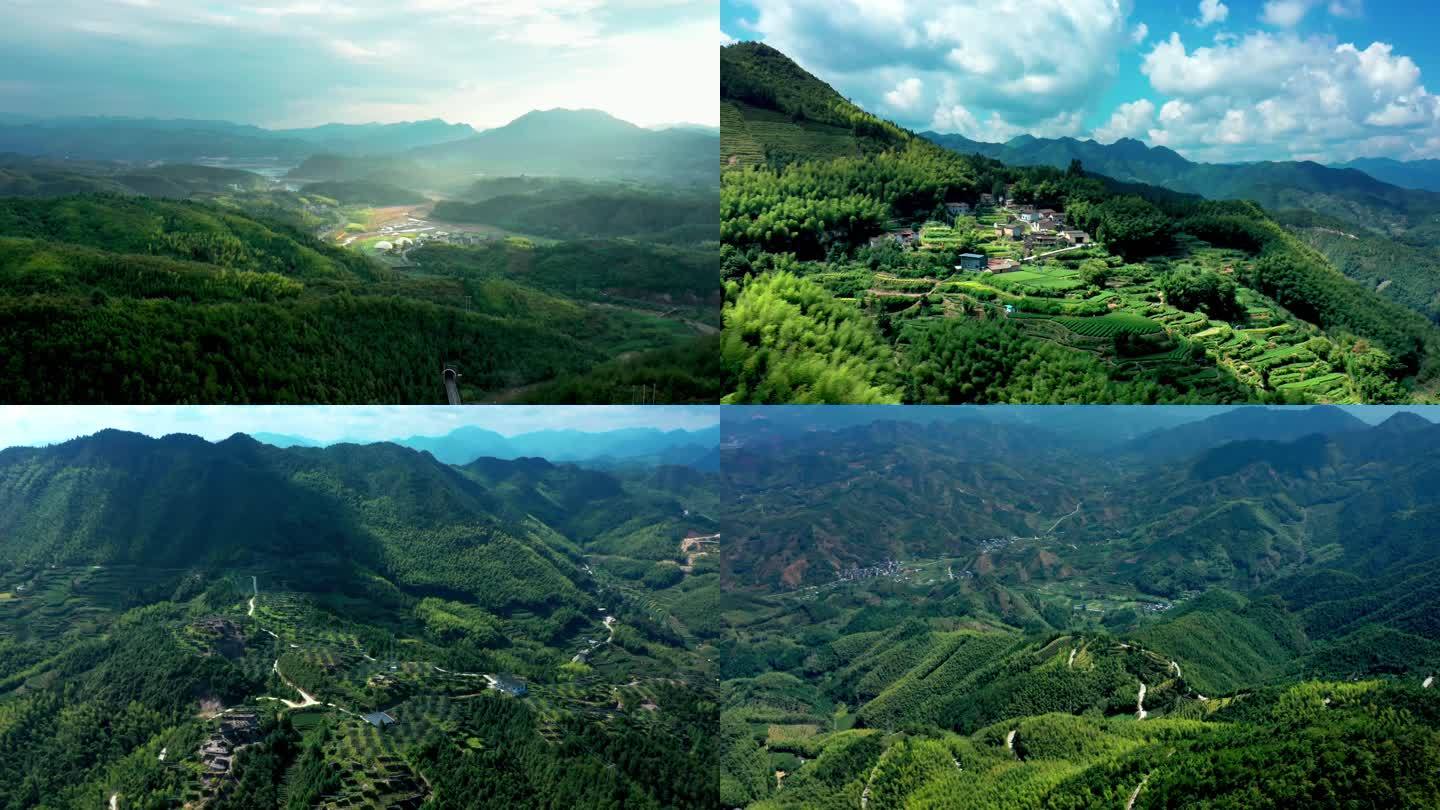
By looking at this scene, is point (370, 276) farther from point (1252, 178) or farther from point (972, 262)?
point (1252, 178)

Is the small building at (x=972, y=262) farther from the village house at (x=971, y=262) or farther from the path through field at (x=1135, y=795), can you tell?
the path through field at (x=1135, y=795)

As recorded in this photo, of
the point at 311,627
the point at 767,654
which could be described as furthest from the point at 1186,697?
the point at 311,627

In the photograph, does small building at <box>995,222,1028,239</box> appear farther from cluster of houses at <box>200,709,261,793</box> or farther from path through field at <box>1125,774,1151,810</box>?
cluster of houses at <box>200,709,261,793</box>

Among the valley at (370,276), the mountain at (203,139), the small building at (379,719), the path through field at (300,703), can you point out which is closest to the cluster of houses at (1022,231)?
the valley at (370,276)

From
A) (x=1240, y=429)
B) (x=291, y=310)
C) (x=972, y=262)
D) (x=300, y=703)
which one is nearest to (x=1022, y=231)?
(x=972, y=262)

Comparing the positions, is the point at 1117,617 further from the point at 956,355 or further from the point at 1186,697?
the point at 956,355
